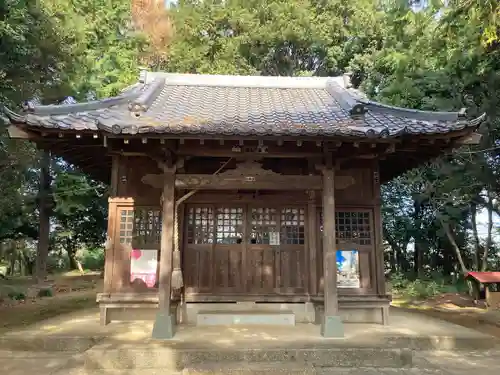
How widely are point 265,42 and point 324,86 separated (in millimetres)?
13951

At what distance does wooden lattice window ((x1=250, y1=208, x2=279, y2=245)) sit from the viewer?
8.80 metres

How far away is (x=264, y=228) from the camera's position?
8844 millimetres

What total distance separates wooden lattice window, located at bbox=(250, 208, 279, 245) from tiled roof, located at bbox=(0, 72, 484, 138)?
2.16 metres

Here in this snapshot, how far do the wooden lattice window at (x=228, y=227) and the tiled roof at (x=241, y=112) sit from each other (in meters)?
2.15

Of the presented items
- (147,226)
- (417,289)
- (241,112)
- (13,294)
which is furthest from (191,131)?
(13,294)

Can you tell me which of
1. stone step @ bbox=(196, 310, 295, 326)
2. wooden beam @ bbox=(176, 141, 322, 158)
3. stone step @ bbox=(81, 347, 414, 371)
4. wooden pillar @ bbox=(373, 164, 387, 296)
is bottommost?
stone step @ bbox=(81, 347, 414, 371)

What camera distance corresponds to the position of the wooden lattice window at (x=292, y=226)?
8.83 m

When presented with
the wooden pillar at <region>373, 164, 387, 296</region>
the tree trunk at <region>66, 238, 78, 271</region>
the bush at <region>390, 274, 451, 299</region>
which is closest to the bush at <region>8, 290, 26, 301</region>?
the tree trunk at <region>66, 238, 78, 271</region>

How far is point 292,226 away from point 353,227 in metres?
1.31

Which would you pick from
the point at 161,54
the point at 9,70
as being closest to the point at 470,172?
the point at 9,70

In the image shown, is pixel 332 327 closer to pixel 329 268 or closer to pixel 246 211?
pixel 329 268

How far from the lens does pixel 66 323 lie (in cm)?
876

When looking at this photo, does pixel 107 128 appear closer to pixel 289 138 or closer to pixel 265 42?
pixel 289 138

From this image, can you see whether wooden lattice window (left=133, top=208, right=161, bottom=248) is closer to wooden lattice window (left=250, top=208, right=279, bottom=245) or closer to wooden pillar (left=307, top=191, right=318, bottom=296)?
wooden lattice window (left=250, top=208, right=279, bottom=245)
